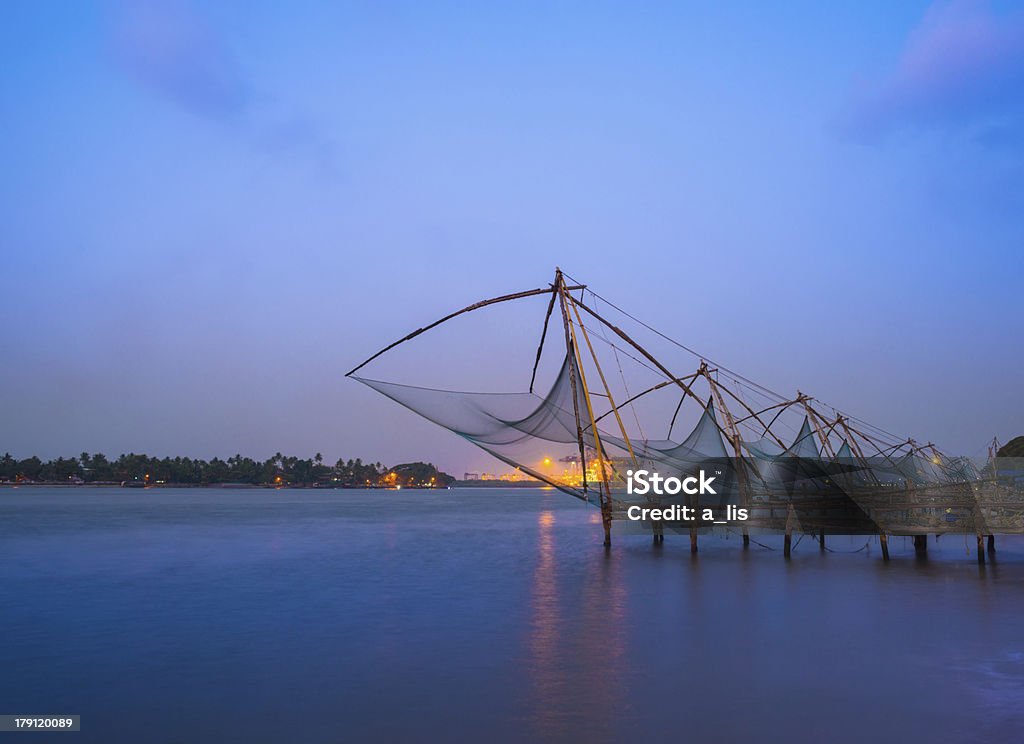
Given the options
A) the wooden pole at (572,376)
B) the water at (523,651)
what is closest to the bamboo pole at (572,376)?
the wooden pole at (572,376)

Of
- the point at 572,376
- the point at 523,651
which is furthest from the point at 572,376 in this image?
the point at 523,651

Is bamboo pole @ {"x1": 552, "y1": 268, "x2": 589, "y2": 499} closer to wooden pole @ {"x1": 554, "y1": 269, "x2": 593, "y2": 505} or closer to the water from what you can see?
wooden pole @ {"x1": 554, "y1": 269, "x2": 593, "y2": 505}

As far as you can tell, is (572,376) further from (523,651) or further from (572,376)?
(523,651)

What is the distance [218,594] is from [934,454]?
30017mm

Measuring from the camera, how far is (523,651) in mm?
10141

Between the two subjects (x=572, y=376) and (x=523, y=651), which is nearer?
(x=523, y=651)

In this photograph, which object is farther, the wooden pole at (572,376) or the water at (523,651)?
the wooden pole at (572,376)

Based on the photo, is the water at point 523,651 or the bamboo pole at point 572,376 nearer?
the water at point 523,651

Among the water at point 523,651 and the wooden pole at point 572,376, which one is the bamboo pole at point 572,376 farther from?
the water at point 523,651

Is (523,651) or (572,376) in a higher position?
(572,376)

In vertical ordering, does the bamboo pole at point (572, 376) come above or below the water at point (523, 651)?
above

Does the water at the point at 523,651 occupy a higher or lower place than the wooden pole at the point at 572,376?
lower

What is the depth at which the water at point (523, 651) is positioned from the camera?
23.2 ft

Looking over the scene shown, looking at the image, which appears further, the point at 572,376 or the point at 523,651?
the point at 572,376
